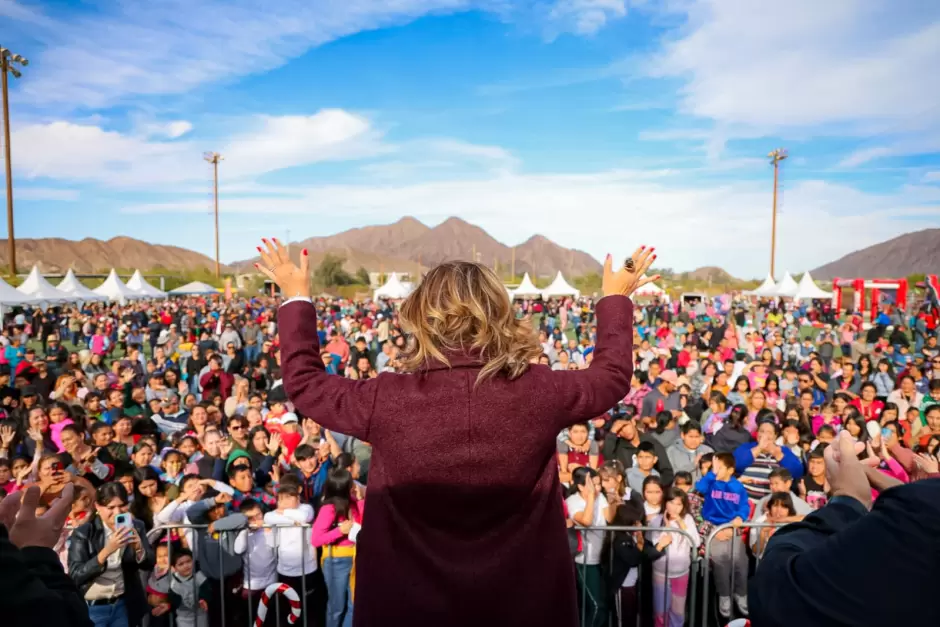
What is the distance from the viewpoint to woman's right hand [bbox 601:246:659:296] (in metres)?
1.73

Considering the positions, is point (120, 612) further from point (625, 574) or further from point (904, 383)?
point (904, 383)

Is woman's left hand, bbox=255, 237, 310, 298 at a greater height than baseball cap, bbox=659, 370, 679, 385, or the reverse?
woman's left hand, bbox=255, 237, 310, 298

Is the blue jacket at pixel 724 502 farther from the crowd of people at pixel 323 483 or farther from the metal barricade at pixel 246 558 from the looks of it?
the metal barricade at pixel 246 558

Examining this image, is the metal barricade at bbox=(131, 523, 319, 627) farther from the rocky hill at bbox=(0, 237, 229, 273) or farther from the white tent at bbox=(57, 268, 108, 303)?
the rocky hill at bbox=(0, 237, 229, 273)

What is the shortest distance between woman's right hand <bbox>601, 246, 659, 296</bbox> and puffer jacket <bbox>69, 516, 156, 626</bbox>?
3393 millimetres

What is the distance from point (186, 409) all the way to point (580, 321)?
18430 millimetres

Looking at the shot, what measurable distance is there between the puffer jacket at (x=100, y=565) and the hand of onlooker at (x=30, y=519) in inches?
107

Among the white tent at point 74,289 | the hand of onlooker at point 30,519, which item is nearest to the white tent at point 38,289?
the white tent at point 74,289

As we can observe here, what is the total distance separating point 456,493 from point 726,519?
160 inches

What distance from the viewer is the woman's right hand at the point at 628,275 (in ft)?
5.67

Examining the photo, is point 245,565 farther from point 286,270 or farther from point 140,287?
point 140,287

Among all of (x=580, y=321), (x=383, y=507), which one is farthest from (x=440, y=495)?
(x=580, y=321)

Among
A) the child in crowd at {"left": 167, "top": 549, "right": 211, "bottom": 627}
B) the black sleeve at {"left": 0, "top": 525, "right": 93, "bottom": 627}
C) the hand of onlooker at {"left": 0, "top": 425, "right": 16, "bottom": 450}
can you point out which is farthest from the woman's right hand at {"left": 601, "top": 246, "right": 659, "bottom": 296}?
the hand of onlooker at {"left": 0, "top": 425, "right": 16, "bottom": 450}

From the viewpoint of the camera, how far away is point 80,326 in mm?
20906
